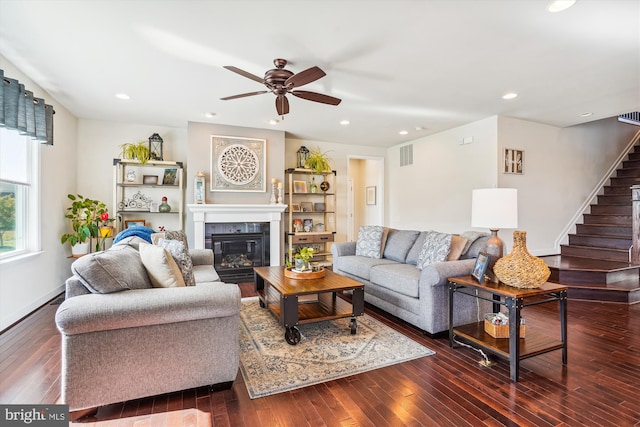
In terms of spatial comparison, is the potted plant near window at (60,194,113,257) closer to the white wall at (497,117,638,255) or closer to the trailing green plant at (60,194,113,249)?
the trailing green plant at (60,194,113,249)

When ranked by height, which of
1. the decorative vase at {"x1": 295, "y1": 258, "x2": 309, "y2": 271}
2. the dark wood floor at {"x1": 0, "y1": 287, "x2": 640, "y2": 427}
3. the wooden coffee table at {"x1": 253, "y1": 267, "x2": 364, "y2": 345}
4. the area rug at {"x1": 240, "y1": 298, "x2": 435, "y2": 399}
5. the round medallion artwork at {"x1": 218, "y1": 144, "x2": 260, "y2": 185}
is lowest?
the dark wood floor at {"x1": 0, "y1": 287, "x2": 640, "y2": 427}

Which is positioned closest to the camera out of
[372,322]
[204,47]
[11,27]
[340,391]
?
[340,391]

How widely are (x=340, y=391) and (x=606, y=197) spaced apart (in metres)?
6.83

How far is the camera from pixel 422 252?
358 cm

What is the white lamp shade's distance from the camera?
263cm

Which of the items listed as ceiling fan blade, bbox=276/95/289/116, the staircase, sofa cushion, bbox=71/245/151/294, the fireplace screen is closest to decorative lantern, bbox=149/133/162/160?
the fireplace screen

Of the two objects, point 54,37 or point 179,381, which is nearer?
point 179,381

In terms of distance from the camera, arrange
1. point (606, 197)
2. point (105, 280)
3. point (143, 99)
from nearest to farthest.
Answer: point (105, 280) < point (143, 99) < point (606, 197)

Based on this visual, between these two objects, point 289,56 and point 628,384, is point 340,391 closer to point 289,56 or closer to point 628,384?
point 628,384

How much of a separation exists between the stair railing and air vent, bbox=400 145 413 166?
9.83ft

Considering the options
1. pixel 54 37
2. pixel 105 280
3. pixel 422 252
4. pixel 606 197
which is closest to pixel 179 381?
pixel 105 280

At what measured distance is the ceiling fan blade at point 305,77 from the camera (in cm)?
270

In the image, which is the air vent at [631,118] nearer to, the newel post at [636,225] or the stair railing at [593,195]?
the stair railing at [593,195]

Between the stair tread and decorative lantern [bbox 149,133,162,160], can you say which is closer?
the stair tread
